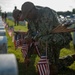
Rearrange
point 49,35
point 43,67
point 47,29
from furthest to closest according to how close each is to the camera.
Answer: point 47,29, point 49,35, point 43,67

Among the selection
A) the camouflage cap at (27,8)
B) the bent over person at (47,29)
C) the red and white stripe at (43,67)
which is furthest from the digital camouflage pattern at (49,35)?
the red and white stripe at (43,67)

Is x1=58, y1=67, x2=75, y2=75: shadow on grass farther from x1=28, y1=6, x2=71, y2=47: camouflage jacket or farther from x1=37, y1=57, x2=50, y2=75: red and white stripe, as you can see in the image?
x1=37, y1=57, x2=50, y2=75: red and white stripe

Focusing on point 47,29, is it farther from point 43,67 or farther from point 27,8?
point 43,67

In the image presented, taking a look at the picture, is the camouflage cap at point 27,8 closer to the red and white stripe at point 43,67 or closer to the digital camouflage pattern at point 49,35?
the digital camouflage pattern at point 49,35

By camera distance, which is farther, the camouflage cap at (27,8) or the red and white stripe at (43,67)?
the camouflage cap at (27,8)

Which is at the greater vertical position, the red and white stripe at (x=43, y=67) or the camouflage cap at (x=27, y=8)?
the camouflage cap at (x=27, y=8)

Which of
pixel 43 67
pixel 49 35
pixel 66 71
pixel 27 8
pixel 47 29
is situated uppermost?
pixel 27 8

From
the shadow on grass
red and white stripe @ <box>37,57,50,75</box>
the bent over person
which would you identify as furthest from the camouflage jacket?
the shadow on grass

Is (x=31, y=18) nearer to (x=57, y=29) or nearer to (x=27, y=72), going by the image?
(x=57, y=29)

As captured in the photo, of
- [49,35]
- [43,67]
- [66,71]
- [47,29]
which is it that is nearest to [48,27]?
[47,29]

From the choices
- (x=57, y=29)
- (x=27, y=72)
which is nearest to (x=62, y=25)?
(x=57, y=29)

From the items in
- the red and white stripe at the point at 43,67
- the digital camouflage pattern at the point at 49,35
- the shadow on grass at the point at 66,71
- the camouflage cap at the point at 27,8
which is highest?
the camouflage cap at the point at 27,8

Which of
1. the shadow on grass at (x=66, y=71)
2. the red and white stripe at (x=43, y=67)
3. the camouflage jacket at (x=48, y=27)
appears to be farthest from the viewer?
the shadow on grass at (x=66, y=71)

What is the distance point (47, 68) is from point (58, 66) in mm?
1046
